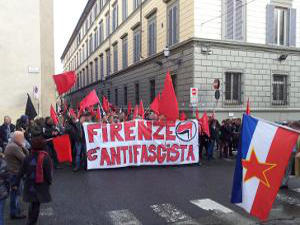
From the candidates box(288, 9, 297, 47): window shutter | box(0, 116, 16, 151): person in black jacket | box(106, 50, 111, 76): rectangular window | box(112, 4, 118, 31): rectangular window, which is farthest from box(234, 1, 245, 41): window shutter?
box(106, 50, 111, 76): rectangular window

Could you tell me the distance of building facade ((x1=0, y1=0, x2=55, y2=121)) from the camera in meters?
17.8

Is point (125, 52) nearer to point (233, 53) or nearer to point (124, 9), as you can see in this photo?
point (124, 9)

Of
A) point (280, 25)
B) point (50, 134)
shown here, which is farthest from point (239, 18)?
point (50, 134)

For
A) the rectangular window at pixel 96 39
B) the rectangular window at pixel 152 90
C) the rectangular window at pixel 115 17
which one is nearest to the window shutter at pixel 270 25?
the rectangular window at pixel 152 90

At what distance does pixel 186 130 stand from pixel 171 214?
4963 millimetres

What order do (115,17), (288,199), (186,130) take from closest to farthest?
1. (288,199)
2. (186,130)
3. (115,17)

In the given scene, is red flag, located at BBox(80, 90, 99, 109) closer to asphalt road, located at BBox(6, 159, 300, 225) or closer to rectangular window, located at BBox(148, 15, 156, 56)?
asphalt road, located at BBox(6, 159, 300, 225)

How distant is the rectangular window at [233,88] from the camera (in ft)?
58.2

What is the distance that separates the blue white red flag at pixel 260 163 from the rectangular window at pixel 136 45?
2236 centimetres

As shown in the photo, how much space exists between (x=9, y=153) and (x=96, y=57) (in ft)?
134

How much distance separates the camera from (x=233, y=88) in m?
17.9

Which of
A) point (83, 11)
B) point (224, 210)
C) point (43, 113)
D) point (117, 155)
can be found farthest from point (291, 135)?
point (83, 11)

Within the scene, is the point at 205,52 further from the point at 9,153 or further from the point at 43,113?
the point at 9,153

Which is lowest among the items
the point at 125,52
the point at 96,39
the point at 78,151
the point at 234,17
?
the point at 78,151
